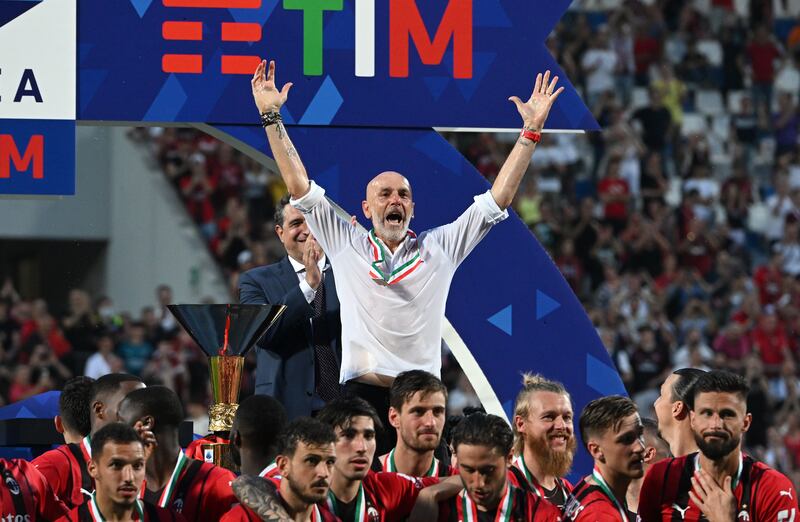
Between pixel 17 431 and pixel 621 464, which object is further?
pixel 17 431

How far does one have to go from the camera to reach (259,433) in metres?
7.42

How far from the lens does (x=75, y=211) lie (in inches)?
760

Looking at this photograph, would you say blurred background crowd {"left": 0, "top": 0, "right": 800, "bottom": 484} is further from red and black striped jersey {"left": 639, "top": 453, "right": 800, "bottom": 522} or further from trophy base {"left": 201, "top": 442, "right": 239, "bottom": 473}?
red and black striped jersey {"left": 639, "top": 453, "right": 800, "bottom": 522}

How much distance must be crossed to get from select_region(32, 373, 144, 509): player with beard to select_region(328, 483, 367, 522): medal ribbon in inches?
44.5

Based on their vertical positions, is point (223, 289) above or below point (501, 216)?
above

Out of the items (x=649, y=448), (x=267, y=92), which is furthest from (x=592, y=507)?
(x=267, y=92)

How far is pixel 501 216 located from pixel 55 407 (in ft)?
9.70

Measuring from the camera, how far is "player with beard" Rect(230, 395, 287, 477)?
7.41 meters

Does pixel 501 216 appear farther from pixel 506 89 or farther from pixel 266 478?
pixel 266 478

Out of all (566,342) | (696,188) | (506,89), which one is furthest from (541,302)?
(696,188)

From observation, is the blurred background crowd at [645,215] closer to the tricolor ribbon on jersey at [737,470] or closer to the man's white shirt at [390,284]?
the man's white shirt at [390,284]

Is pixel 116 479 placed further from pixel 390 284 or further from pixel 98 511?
pixel 390 284

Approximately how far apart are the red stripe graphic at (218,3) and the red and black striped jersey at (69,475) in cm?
283

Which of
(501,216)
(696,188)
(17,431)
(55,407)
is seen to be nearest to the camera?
(501,216)
